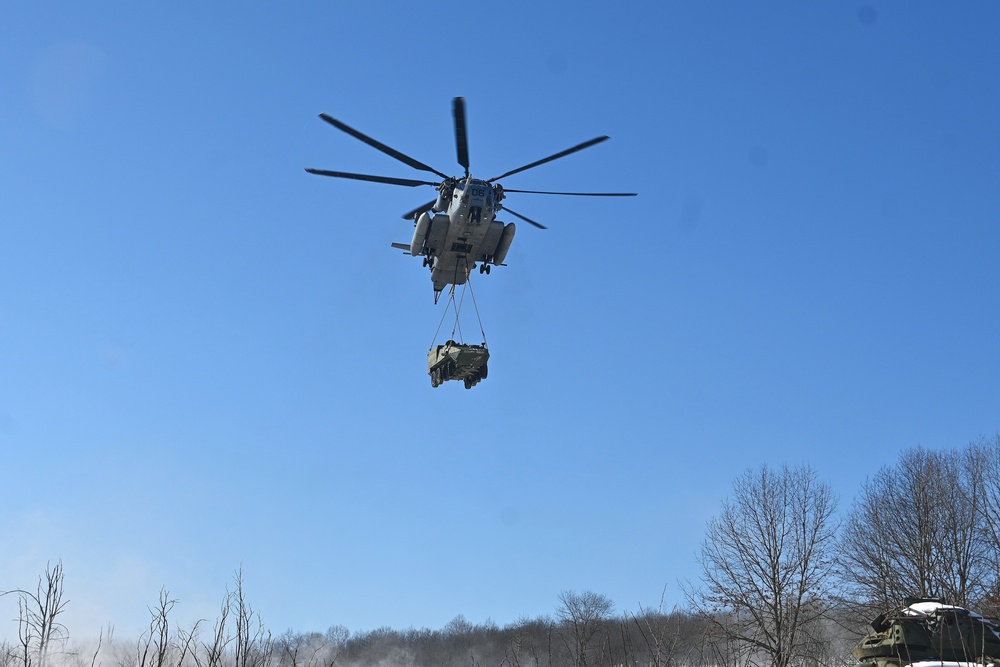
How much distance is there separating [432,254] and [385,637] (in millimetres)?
91209

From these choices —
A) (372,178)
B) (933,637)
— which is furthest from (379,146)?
(933,637)

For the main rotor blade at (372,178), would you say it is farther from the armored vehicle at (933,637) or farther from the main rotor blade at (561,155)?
the armored vehicle at (933,637)

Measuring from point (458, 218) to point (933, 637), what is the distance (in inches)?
680

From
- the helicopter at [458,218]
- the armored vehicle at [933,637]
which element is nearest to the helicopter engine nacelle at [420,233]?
the helicopter at [458,218]

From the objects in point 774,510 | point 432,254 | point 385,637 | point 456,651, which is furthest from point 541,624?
point 432,254

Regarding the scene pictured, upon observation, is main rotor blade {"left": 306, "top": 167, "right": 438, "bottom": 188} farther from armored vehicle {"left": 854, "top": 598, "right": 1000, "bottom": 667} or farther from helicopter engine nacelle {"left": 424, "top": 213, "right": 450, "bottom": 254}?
armored vehicle {"left": 854, "top": 598, "right": 1000, "bottom": 667}

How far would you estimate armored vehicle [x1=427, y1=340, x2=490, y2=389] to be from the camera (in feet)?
97.4

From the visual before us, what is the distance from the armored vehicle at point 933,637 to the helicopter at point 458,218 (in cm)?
1599

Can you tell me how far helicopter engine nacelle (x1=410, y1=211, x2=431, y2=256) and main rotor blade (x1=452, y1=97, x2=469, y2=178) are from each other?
1.82 metres

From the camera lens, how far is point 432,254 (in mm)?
30141

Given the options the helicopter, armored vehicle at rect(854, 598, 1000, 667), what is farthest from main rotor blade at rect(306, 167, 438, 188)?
armored vehicle at rect(854, 598, 1000, 667)

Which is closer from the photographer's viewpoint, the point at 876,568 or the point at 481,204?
the point at 481,204

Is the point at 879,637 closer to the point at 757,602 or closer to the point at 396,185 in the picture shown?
the point at 396,185

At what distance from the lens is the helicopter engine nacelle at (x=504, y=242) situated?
29766 millimetres
